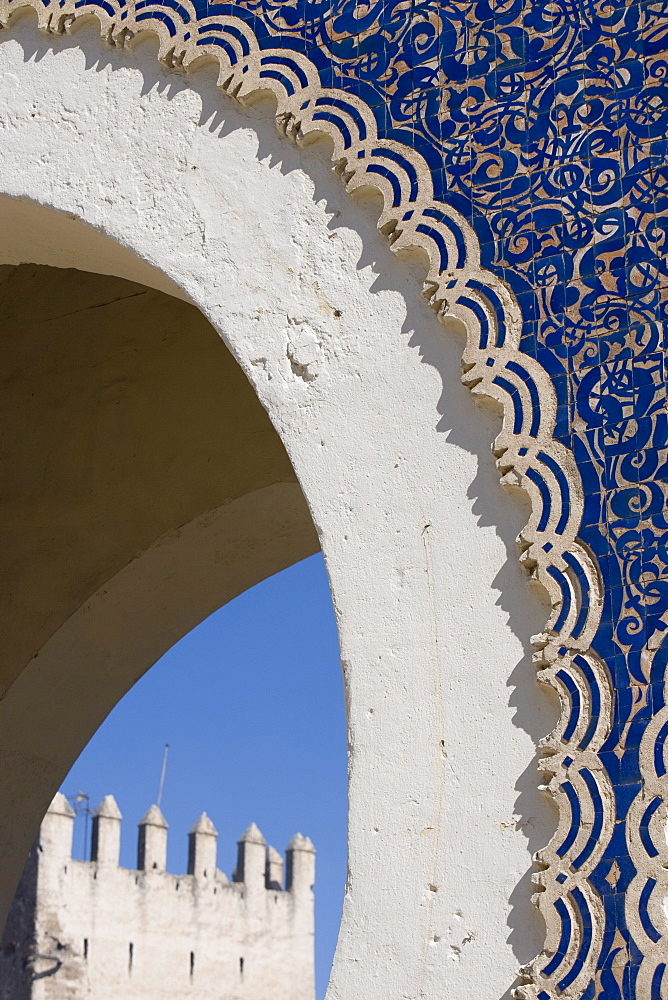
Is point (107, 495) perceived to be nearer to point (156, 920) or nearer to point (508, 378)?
point (508, 378)

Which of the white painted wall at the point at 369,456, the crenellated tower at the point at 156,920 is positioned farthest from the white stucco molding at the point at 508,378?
the crenellated tower at the point at 156,920

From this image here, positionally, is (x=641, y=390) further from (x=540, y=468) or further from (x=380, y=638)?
(x=380, y=638)

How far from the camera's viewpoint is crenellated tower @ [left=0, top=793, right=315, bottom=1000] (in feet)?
58.0

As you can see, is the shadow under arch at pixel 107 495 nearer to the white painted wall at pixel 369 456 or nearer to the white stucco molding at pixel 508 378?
the white painted wall at pixel 369 456

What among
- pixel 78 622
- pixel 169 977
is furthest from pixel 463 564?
pixel 169 977

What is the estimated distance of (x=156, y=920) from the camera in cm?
2050

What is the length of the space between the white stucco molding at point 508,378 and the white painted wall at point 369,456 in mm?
42

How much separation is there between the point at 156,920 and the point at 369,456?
61.2ft

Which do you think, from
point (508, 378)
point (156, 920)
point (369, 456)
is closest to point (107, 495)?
point (369, 456)

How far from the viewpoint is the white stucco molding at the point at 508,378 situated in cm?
240

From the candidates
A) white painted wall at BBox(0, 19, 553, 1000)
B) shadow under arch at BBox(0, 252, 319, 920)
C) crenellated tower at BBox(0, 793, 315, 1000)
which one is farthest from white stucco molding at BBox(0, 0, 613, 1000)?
crenellated tower at BBox(0, 793, 315, 1000)

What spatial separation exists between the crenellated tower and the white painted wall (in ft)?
44.7

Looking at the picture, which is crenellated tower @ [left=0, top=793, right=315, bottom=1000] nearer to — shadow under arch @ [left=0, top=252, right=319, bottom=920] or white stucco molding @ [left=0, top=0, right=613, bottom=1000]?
shadow under arch @ [left=0, top=252, right=319, bottom=920]

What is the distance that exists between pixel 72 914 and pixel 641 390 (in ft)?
57.0
